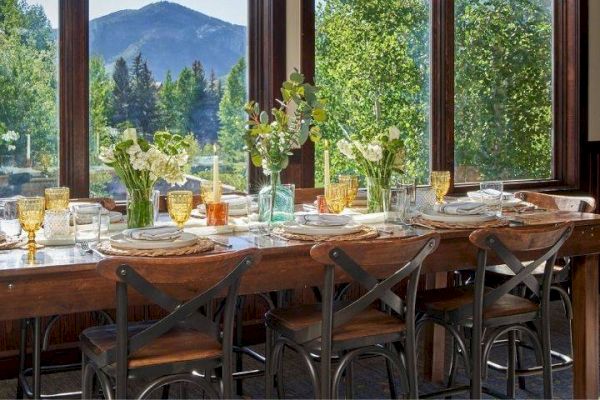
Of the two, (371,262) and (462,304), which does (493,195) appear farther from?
(371,262)

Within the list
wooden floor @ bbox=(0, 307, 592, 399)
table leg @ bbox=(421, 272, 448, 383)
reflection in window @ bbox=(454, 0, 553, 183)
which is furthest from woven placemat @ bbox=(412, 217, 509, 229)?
reflection in window @ bbox=(454, 0, 553, 183)

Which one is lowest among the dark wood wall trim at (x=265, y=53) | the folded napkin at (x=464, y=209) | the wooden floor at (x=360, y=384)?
the wooden floor at (x=360, y=384)

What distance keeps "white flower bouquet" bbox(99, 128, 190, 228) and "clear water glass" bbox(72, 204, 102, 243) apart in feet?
0.41

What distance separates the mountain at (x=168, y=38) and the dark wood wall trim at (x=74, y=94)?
93 mm

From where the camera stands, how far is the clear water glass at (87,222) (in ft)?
9.23

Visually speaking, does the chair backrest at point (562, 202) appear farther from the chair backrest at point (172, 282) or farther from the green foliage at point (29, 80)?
the green foliage at point (29, 80)

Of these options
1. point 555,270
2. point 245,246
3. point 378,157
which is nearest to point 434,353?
point 555,270

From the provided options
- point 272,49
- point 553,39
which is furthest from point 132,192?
point 553,39

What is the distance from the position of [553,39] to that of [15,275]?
14.4ft

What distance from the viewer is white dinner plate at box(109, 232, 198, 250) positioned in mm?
2602

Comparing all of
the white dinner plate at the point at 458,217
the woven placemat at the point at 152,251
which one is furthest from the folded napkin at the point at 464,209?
the woven placemat at the point at 152,251

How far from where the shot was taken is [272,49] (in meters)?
4.54

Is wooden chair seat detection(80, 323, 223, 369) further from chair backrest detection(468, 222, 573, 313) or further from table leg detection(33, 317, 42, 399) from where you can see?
chair backrest detection(468, 222, 573, 313)

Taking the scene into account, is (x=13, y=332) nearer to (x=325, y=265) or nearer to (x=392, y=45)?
(x=325, y=265)
